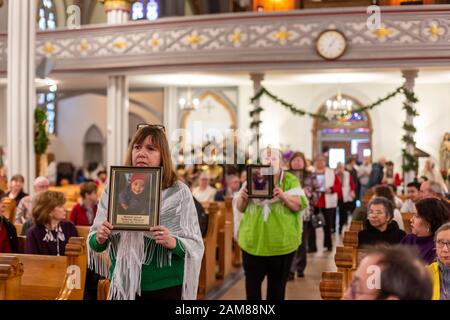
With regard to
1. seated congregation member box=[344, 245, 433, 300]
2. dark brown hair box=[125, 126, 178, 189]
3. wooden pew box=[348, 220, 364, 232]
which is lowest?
wooden pew box=[348, 220, 364, 232]

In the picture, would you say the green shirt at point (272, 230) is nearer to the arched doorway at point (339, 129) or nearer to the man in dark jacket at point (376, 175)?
the man in dark jacket at point (376, 175)

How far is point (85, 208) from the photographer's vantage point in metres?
7.43

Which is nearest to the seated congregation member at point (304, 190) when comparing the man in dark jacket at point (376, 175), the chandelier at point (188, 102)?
the man in dark jacket at point (376, 175)

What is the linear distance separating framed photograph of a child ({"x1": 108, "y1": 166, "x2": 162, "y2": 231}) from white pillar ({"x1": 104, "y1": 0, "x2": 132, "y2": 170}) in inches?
500

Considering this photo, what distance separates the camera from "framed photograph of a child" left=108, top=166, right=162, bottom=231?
9.71ft

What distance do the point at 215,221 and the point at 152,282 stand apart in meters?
5.19

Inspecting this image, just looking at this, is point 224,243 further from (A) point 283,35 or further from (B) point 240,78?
(B) point 240,78

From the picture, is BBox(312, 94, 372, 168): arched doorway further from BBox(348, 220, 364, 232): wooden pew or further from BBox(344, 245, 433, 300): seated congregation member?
BBox(344, 245, 433, 300): seated congregation member

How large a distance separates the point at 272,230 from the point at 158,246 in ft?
7.65

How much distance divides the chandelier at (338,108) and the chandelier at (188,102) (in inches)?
138

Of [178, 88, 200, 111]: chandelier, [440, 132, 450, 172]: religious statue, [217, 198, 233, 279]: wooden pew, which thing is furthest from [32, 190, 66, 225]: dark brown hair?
[178, 88, 200, 111]: chandelier

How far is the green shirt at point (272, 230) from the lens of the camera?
5363mm

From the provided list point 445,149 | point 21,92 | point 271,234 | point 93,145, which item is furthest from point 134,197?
point 93,145

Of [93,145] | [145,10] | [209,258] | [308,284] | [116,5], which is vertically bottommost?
[308,284]
